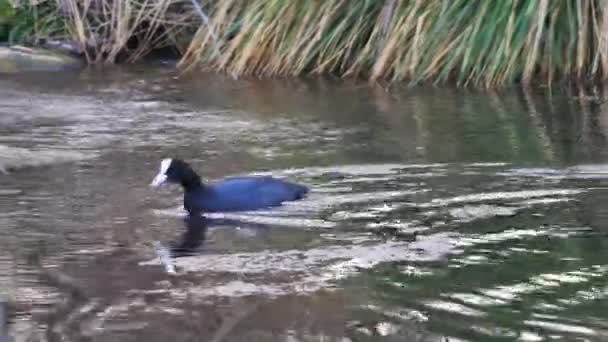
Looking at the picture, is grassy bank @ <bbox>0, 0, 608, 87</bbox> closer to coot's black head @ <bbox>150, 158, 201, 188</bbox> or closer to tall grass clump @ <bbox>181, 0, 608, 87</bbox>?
tall grass clump @ <bbox>181, 0, 608, 87</bbox>

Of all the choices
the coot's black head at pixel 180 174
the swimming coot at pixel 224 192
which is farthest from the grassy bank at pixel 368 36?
the coot's black head at pixel 180 174

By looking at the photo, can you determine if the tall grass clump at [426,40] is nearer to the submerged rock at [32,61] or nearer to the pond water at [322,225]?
the pond water at [322,225]

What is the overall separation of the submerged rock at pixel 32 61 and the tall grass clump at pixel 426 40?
168 centimetres

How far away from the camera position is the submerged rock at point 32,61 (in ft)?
43.7

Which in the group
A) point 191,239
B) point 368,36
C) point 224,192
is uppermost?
point 368,36

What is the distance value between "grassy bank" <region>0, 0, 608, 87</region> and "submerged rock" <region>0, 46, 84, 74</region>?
1.06ft

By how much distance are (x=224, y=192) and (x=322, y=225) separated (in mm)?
573

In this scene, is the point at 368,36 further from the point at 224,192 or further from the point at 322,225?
the point at 322,225

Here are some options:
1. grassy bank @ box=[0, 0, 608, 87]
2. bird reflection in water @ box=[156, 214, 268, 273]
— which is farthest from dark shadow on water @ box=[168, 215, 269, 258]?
grassy bank @ box=[0, 0, 608, 87]

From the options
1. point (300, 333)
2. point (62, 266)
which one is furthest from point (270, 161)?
point (300, 333)

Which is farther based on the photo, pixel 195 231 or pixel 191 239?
pixel 195 231

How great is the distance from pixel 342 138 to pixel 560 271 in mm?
3571

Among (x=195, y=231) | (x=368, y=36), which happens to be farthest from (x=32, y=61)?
(x=195, y=231)

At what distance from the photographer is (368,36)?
40.2 ft
